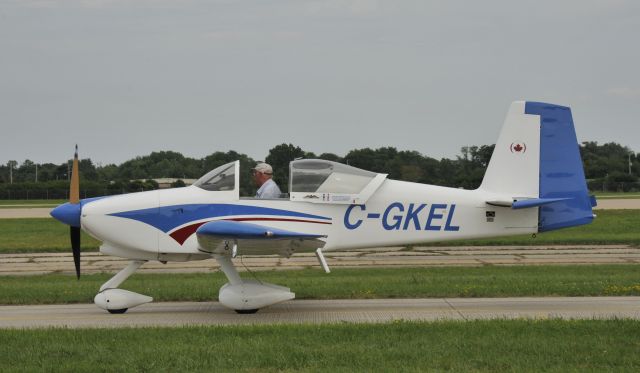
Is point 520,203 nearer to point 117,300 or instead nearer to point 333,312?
point 333,312

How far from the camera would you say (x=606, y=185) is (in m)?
73.2

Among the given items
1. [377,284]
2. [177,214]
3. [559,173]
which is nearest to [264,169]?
[177,214]

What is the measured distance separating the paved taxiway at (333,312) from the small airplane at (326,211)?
0.38 m

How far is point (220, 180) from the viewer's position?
1165 cm

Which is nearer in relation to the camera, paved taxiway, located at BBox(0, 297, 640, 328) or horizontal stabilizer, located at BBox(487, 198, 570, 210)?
paved taxiway, located at BBox(0, 297, 640, 328)

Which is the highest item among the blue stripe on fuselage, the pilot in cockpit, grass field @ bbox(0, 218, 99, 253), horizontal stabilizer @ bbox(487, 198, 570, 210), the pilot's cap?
the pilot's cap

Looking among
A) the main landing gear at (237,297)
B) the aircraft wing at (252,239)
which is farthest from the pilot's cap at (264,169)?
the main landing gear at (237,297)

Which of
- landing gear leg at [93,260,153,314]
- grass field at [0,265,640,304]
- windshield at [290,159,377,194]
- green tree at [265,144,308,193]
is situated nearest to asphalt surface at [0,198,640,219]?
grass field at [0,265,640,304]

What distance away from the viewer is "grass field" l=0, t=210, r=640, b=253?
26.5m

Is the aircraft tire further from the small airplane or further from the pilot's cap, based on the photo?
the pilot's cap

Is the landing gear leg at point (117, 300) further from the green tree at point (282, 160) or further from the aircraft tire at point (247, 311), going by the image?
the green tree at point (282, 160)

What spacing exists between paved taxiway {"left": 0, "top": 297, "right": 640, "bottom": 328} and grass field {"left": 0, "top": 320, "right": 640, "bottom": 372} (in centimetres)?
104

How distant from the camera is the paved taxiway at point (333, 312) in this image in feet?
35.0

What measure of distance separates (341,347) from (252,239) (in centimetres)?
291
